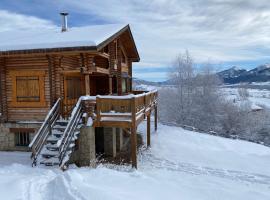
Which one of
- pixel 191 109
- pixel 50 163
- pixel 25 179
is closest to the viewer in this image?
pixel 25 179

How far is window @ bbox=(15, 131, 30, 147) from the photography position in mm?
15781

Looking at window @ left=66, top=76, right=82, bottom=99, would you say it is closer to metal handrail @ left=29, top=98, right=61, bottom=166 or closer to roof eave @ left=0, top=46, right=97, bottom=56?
metal handrail @ left=29, top=98, right=61, bottom=166

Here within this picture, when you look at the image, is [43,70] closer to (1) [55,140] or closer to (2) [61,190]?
(1) [55,140]

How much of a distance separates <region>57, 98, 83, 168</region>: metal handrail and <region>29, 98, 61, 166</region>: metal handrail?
1.18 metres

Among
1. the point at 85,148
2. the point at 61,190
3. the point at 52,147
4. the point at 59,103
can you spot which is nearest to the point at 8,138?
the point at 59,103

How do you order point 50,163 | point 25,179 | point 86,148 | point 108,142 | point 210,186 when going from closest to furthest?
point 25,179 → point 210,186 → point 50,163 → point 86,148 → point 108,142

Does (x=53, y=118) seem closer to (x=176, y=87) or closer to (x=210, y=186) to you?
(x=210, y=186)

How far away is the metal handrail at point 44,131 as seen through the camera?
40.4 ft

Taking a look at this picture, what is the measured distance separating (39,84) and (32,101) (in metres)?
0.92

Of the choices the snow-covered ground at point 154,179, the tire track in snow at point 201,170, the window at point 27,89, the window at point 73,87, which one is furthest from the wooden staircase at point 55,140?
the tire track in snow at point 201,170

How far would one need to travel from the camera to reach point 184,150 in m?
18.7

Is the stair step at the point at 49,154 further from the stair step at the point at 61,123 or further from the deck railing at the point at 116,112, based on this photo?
the deck railing at the point at 116,112

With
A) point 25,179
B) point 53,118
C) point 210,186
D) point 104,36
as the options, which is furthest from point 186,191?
point 104,36

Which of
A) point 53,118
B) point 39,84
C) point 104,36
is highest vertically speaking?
point 104,36
